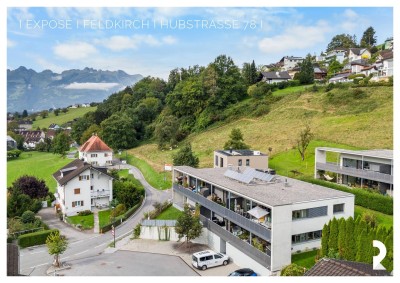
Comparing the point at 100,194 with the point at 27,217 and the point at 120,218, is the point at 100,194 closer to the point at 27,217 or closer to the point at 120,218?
the point at 120,218

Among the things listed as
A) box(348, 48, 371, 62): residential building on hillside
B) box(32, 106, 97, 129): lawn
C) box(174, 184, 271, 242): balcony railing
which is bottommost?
box(174, 184, 271, 242): balcony railing

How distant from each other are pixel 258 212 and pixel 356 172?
38.5 ft

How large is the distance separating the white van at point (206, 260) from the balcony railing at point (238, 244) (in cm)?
104

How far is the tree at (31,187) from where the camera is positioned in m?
32.1

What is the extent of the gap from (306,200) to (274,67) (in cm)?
8521

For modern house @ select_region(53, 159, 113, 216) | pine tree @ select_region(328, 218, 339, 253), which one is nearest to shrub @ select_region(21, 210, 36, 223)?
modern house @ select_region(53, 159, 113, 216)

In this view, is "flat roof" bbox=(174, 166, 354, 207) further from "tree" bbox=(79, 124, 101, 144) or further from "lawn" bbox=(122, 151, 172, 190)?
"tree" bbox=(79, 124, 101, 144)

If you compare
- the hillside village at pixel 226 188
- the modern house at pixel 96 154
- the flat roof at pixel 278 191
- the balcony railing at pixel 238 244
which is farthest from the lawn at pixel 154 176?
the balcony railing at pixel 238 244

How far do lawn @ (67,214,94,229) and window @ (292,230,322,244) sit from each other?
14.7 metres

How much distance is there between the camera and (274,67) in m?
98.9

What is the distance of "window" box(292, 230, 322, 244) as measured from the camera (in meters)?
18.1

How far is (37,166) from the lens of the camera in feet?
153

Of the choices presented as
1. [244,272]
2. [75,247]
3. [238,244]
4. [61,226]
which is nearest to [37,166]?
[61,226]

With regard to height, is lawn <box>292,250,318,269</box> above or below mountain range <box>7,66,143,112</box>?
below
